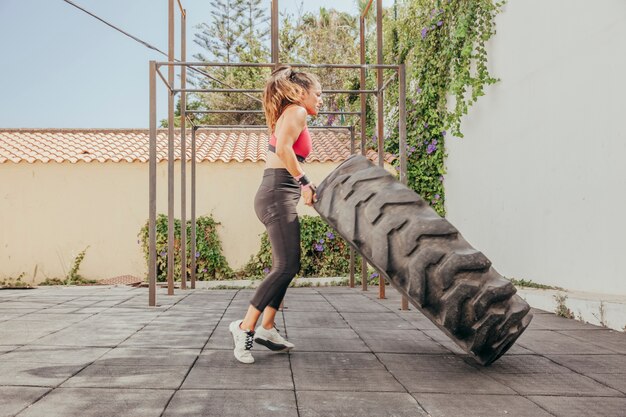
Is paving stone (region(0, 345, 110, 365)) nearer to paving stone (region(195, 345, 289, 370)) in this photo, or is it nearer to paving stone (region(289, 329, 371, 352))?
paving stone (region(195, 345, 289, 370))

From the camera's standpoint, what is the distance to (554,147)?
17.5ft

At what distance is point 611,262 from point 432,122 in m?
4.09

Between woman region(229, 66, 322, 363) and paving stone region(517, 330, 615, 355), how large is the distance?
1.39 metres

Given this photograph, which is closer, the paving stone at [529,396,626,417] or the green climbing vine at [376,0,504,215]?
the paving stone at [529,396,626,417]

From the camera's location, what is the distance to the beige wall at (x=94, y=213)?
975 centimetres

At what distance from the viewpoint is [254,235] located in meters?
9.87

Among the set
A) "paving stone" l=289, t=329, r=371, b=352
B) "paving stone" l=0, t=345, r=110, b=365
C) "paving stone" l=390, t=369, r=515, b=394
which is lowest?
"paving stone" l=289, t=329, r=371, b=352

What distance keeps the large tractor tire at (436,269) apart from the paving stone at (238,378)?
→ 69cm

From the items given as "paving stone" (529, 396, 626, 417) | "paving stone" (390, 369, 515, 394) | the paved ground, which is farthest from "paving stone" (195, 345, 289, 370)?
"paving stone" (529, 396, 626, 417)

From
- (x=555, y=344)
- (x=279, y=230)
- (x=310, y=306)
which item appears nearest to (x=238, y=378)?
(x=279, y=230)

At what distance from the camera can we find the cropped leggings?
2.85 metres

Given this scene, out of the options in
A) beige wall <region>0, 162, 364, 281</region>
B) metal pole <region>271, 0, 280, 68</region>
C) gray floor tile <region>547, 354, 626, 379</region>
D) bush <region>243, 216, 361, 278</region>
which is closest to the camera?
gray floor tile <region>547, 354, 626, 379</region>

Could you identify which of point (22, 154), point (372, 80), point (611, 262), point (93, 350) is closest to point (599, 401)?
point (93, 350)

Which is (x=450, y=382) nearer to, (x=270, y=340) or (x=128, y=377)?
(x=270, y=340)
